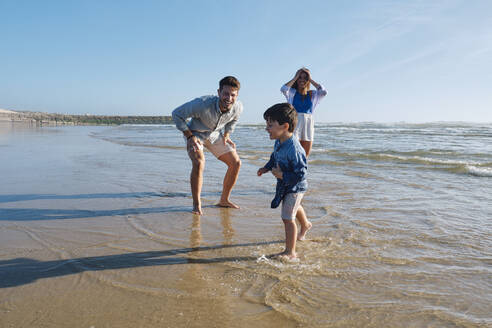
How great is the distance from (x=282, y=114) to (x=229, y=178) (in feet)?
6.57

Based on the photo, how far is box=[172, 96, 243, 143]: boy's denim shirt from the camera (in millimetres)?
4352

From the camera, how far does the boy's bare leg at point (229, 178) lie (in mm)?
4660

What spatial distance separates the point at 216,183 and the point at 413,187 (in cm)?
363

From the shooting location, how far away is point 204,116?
14.5ft

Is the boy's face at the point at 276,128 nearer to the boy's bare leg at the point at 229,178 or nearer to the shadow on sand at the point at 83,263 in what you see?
the shadow on sand at the point at 83,263

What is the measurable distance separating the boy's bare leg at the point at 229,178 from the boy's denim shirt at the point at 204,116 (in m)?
0.37

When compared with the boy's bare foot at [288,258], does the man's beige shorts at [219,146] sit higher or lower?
higher

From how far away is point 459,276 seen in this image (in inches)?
98.3

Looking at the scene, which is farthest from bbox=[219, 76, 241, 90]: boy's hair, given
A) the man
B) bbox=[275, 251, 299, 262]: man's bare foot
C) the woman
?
bbox=[275, 251, 299, 262]: man's bare foot

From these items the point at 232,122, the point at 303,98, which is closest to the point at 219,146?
the point at 232,122

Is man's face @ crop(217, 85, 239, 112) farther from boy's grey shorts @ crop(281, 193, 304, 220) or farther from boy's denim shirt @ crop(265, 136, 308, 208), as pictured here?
boy's grey shorts @ crop(281, 193, 304, 220)

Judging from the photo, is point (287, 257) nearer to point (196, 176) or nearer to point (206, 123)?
point (196, 176)

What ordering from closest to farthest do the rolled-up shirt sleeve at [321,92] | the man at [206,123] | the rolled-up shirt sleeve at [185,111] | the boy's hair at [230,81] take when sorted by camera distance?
the boy's hair at [230,81] → the man at [206,123] → the rolled-up shirt sleeve at [185,111] → the rolled-up shirt sleeve at [321,92]

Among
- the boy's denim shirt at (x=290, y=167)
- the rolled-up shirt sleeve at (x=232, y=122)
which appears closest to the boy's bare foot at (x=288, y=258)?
the boy's denim shirt at (x=290, y=167)
